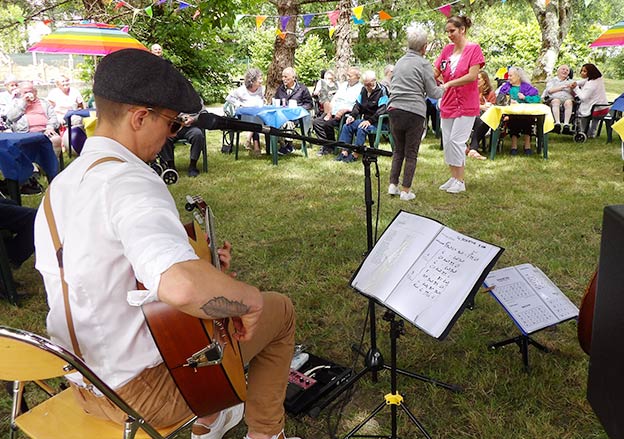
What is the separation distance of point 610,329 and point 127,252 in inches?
45.7

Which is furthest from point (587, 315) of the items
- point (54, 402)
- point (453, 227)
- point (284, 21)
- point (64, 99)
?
point (284, 21)

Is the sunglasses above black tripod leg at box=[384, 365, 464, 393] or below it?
above

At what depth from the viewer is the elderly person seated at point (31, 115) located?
22.7ft

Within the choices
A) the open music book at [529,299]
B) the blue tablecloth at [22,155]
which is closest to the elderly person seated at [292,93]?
the blue tablecloth at [22,155]

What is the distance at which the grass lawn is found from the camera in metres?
2.27

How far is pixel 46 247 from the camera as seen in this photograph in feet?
4.44

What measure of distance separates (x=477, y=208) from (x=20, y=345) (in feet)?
15.0

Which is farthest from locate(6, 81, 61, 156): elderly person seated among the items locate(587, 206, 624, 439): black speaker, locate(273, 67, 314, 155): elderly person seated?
locate(587, 206, 624, 439): black speaker

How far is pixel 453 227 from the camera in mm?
4574

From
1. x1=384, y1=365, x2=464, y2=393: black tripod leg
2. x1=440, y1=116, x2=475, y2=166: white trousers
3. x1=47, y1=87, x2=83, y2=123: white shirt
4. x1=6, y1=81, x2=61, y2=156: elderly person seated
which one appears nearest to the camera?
x1=384, y1=365, x2=464, y2=393: black tripod leg

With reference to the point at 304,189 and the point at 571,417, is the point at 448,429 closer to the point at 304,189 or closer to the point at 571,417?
the point at 571,417

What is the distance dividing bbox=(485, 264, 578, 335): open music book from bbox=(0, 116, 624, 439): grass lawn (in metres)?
0.26

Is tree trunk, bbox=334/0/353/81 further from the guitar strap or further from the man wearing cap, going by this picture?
the guitar strap

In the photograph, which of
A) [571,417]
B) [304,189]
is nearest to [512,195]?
[304,189]
